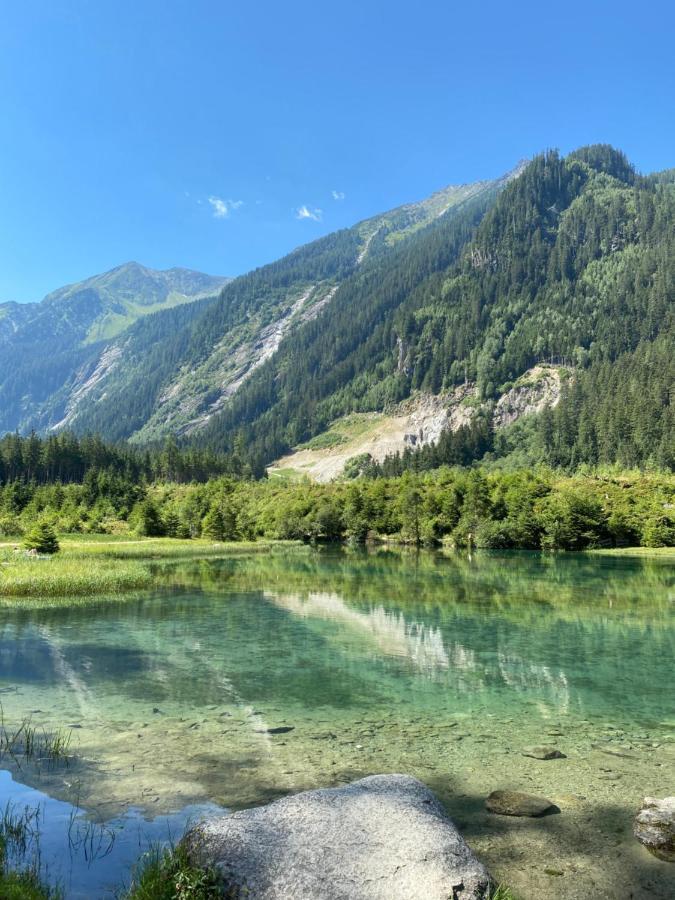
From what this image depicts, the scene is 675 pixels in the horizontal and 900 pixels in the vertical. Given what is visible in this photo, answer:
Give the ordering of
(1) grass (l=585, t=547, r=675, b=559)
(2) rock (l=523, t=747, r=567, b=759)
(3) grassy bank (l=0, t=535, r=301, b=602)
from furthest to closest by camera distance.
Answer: (1) grass (l=585, t=547, r=675, b=559)
(3) grassy bank (l=0, t=535, r=301, b=602)
(2) rock (l=523, t=747, r=567, b=759)

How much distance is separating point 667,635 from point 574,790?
83.5 feet

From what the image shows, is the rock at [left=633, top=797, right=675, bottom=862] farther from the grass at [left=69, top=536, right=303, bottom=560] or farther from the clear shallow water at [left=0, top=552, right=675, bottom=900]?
the grass at [left=69, top=536, right=303, bottom=560]

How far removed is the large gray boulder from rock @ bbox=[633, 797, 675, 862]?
14.0 ft

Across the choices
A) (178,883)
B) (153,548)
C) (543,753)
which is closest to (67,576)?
(153,548)

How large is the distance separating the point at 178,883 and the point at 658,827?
8605mm

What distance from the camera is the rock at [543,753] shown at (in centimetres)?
1590

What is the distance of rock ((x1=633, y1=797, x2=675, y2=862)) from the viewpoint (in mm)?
10484

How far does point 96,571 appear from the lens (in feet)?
184

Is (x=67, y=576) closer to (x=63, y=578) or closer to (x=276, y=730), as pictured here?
(x=63, y=578)

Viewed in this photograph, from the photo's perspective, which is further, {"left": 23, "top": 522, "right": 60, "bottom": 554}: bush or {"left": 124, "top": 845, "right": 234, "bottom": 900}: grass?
{"left": 23, "top": 522, "right": 60, "bottom": 554}: bush

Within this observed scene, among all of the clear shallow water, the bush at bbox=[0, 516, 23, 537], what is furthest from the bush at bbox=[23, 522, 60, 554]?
the clear shallow water

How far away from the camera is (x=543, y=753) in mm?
16109

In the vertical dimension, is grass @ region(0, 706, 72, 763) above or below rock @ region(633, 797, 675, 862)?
below

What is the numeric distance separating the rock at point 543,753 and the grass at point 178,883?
35.8 feet
